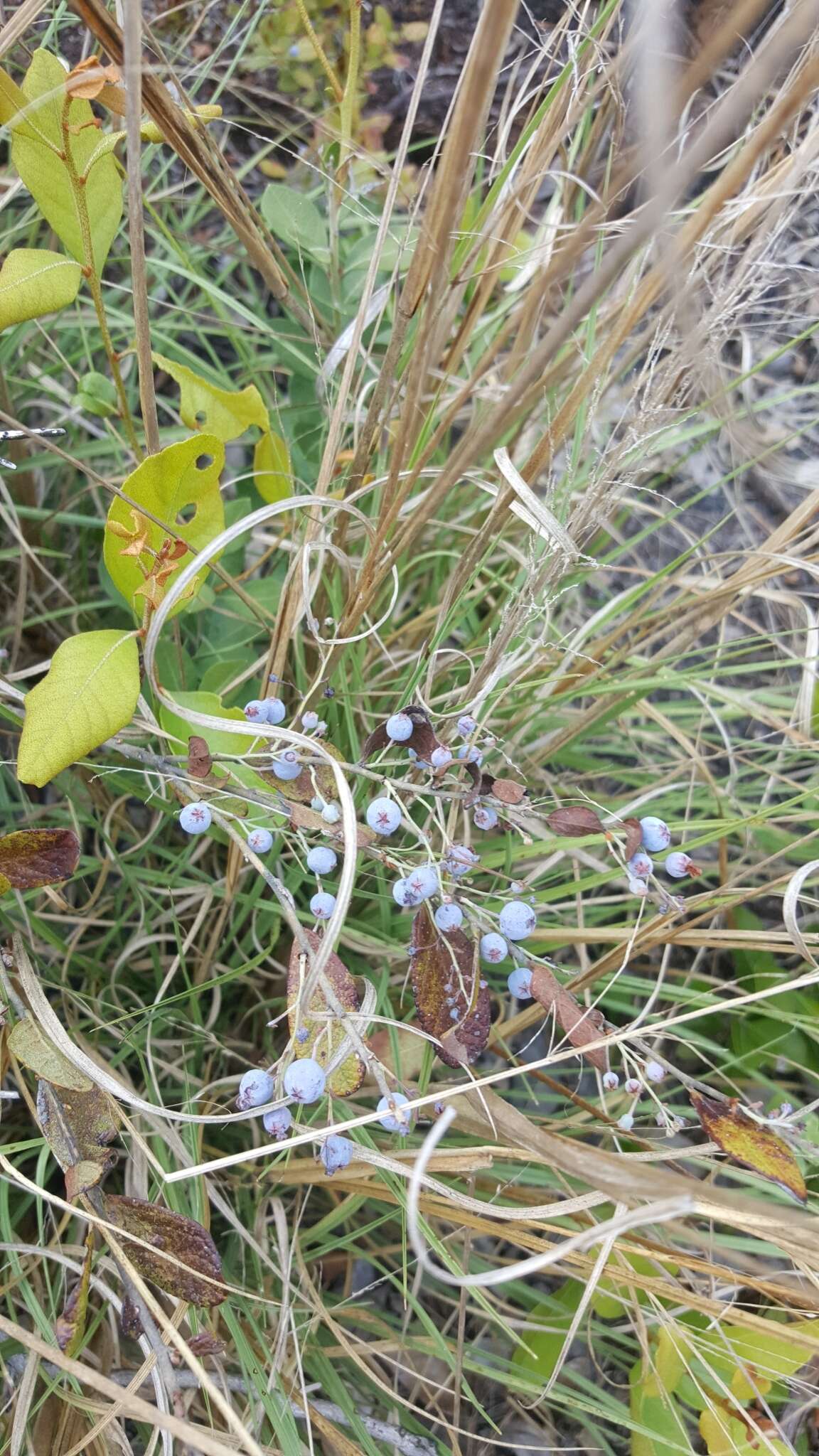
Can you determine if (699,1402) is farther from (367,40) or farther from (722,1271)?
(367,40)

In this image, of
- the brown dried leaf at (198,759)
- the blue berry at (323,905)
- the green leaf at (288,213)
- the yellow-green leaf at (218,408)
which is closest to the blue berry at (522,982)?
the blue berry at (323,905)

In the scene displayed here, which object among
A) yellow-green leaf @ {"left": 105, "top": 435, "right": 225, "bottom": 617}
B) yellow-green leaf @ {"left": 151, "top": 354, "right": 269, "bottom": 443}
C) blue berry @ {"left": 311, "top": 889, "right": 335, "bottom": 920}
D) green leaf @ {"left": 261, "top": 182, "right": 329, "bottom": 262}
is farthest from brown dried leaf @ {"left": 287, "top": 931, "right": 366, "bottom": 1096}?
green leaf @ {"left": 261, "top": 182, "right": 329, "bottom": 262}

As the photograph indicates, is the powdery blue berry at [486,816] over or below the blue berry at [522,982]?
over

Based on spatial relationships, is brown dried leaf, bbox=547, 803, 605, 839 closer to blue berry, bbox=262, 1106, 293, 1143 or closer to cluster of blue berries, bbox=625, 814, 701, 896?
cluster of blue berries, bbox=625, 814, 701, 896

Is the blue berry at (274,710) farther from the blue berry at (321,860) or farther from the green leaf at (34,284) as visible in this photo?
the green leaf at (34,284)

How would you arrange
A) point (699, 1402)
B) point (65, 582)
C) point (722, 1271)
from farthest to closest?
point (65, 582) → point (699, 1402) → point (722, 1271)

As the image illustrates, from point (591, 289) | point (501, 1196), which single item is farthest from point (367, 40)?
point (501, 1196)
